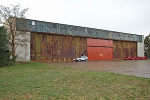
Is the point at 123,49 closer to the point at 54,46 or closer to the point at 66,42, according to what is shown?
the point at 66,42

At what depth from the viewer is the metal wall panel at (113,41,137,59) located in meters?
44.2

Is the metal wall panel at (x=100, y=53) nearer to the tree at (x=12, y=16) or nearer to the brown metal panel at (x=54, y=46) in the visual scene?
the brown metal panel at (x=54, y=46)

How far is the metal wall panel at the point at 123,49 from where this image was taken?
145 ft

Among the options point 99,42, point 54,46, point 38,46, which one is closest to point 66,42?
point 54,46

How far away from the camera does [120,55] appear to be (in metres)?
45.0

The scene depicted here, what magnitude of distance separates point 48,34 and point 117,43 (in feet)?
77.3

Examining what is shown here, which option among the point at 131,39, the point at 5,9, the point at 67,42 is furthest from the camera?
the point at 131,39

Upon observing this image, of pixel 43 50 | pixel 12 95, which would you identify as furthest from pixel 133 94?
pixel 43 50

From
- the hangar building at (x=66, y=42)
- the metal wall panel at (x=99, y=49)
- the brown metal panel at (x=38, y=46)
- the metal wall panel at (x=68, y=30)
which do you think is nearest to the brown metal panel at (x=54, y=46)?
the hangar building at (x=66, y=42)

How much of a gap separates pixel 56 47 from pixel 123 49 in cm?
2429

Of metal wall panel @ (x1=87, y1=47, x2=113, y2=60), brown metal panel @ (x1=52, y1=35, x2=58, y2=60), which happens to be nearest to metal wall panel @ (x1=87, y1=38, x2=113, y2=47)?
metal wall panel @ (x1=87, y1=47, x2=113, y2=60)

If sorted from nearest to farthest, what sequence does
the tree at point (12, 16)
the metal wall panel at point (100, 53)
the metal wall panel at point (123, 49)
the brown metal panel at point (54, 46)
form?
the tree at point (12, 16) → the brown metal panel at point (54, 46) → the metal wall panel at point (100, 53) → the metal wall panel at point (123, 49)

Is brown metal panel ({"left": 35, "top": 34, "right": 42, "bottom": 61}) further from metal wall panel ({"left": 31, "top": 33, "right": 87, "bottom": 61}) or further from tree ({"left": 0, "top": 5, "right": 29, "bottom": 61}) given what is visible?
tree ({"left": 0, "top": 5, "right": 29, "bottom": 61})

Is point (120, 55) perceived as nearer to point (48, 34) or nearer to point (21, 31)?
point (48, 34)
